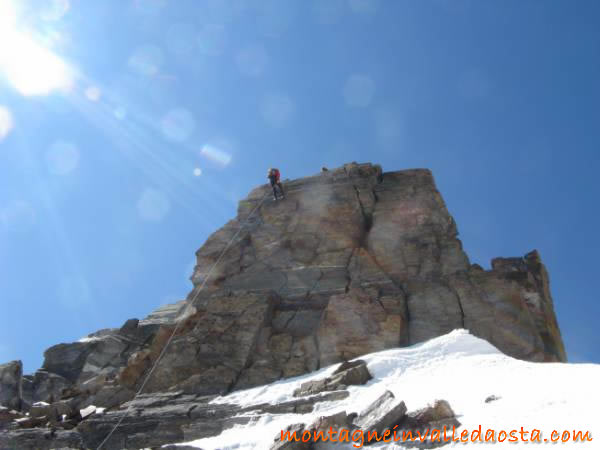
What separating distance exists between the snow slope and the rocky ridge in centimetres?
180

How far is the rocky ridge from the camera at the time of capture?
18.7m

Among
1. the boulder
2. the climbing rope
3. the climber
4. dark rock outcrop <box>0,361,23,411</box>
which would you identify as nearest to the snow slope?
the boulder

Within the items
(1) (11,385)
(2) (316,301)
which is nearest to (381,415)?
(2) (316,301)

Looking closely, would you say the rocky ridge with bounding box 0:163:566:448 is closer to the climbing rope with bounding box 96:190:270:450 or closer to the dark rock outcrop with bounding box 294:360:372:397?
the climbing rope with bounding box 96:190:270:450

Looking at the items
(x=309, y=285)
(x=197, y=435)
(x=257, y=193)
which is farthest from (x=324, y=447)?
(x=257, y=193)

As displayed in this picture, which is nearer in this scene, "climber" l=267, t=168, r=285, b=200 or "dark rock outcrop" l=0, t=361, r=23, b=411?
"dark rock outcrop" l=0, t=361, r=23, b=411

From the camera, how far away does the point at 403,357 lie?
642 inches

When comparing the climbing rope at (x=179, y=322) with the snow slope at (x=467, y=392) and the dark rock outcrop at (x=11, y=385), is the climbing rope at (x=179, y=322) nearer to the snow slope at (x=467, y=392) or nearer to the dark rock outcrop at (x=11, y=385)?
the snow slope at (x=467, y=392)

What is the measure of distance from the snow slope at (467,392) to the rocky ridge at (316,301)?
1797mm

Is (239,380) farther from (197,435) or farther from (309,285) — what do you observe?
(309,285)

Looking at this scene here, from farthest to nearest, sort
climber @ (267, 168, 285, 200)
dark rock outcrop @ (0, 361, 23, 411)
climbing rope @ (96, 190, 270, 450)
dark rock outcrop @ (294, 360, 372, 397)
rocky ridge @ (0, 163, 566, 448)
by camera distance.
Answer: climber @ (267, 168, 285, 200), dark rock outcrop @ (0, 361, 23, 411), rocky ridge @ (0, 163, 566, 448), climbing rope @ (96, 190, 270, 450), dark rock outcrop @ (294, 360, 372, 397)

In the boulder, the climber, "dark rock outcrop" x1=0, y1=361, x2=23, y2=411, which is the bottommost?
the boulder

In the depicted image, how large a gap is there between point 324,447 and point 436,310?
403 inches

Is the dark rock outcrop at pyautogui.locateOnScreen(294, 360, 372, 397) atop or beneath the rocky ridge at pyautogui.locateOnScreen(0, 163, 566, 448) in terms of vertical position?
beneath
